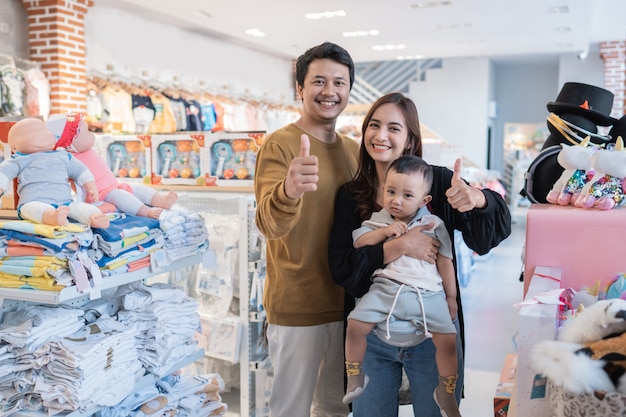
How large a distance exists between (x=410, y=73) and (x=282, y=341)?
1413 centimetres

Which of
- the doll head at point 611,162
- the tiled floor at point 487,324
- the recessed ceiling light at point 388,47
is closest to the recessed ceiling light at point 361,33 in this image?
the recessed ceiling light at point 388,47

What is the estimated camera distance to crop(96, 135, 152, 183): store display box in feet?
11.7

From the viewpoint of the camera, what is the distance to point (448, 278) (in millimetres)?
1789

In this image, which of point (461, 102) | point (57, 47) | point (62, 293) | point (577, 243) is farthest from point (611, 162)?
point (461, 102)

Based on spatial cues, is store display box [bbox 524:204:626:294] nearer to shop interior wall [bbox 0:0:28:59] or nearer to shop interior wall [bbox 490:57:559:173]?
shop interior wall [bbox 0:0:28:59]

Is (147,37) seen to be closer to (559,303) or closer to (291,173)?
(291,173)

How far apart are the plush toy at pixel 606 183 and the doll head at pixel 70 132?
5.75ft

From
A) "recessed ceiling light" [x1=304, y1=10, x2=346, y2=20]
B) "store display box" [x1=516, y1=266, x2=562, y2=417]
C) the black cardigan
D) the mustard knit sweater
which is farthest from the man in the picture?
"recessed ceiling light" [x1=304, y1=10, x2=346, y2=20]

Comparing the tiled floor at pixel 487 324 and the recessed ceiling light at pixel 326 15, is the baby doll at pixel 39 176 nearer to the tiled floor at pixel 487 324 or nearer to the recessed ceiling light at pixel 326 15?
the tiled floor at pixel 487 324

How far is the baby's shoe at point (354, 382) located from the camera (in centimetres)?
173

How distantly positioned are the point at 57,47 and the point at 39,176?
503 cm

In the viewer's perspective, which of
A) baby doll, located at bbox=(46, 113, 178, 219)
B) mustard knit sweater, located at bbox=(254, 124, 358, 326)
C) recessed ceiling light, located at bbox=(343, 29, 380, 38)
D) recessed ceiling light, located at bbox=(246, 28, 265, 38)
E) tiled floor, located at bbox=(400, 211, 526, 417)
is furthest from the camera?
recessed ceiling light, located at bbox=(343, 29, 380, 38)

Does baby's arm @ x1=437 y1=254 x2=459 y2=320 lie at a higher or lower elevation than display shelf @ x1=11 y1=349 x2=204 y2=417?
higher

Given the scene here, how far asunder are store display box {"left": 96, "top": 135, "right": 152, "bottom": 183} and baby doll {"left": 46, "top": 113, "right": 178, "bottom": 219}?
121 centimetres
